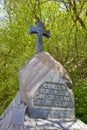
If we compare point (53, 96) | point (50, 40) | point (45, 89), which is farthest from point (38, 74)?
point (50, 40)

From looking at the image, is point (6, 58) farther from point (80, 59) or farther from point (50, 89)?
point (50, 89)

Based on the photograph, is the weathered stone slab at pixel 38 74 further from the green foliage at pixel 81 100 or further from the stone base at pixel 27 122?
the green foliage at pixel 81 100

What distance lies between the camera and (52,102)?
18.4 ft

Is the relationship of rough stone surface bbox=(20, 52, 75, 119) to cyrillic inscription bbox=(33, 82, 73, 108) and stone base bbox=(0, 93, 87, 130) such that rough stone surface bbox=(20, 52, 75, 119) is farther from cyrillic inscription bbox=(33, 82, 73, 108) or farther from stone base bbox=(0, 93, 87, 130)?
stone base bbox=(0, 93, 87, 130)

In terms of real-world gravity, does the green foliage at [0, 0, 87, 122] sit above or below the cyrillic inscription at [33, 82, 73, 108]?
above

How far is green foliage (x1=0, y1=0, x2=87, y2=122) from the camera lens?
10164 millimetres

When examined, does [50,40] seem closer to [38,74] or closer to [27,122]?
[38,74]

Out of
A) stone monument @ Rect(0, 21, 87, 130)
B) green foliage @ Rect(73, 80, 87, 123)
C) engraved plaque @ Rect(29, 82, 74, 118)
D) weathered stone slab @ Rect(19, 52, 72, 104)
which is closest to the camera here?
stone monument @ Rect(0, 21, 87, 130)

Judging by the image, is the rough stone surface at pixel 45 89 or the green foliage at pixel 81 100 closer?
the rough stone surface at pixel 45 89

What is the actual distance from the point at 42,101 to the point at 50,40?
190 inches

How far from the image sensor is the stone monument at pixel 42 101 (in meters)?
5.31

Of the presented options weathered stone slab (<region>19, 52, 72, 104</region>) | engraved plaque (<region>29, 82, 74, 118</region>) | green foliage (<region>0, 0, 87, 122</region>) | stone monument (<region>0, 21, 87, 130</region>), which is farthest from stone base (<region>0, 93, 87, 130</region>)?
green foliage (<region>0, 0, 87, 122</region>)

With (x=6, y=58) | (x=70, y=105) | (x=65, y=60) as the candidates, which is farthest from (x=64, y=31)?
(x=70, y=105)

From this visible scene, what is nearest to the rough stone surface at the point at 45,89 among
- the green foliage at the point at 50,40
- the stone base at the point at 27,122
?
the stone base at the point at 27,122
